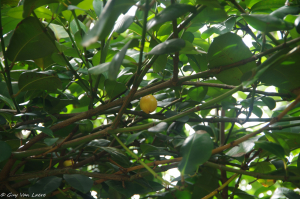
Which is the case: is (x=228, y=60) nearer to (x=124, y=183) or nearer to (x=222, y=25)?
(x=222, y=25)

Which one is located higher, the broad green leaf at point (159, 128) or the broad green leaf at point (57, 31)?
the broad green leaf at point (57, 31)

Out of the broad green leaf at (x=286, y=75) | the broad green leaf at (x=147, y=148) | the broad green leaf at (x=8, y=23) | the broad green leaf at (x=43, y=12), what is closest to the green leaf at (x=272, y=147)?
the broad green leaf at (x=286, y=75)

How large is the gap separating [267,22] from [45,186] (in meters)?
0.55

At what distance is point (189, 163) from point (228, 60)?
0.23 meters

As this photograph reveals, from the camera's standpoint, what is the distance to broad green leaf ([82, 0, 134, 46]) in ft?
Answer: 0.79

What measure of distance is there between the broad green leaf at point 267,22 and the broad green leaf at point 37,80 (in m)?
0.45

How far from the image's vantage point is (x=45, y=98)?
68 cm

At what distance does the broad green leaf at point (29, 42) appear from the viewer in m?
0.54

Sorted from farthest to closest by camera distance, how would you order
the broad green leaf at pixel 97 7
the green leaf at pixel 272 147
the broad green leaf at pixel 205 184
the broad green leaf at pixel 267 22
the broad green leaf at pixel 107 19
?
the broad green leaf at pixel 205 184 → the broad green leaf at pixel 97 7 → the green leaf at pixel 272 147 → the broad green leaf at pixel 267 22 → the broad green leaf at pixel 107 19

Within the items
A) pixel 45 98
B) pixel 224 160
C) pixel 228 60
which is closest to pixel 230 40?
pixel 228 60

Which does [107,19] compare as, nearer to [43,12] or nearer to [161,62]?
[161,62]

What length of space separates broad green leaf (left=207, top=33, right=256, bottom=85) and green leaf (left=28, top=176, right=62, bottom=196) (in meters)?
0.44

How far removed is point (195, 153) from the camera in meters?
0.37

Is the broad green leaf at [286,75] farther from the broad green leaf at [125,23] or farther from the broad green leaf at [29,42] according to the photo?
the broad green leaf at [29,42]
